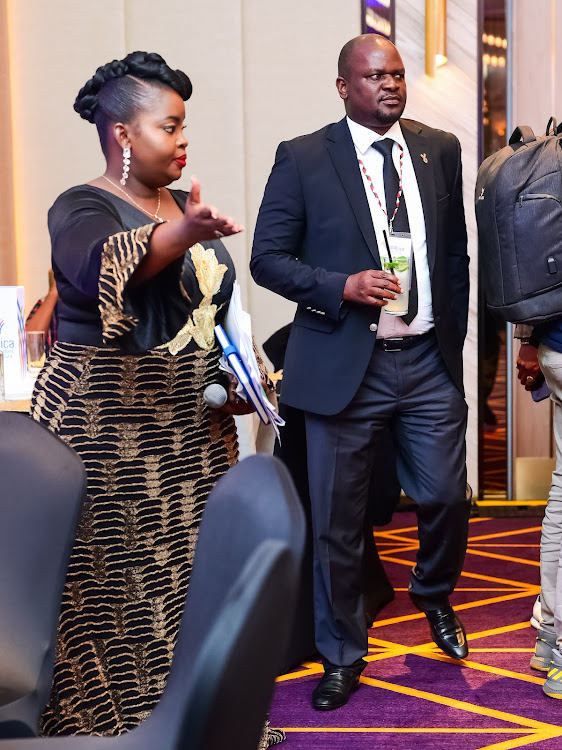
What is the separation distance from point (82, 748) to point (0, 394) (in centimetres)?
176

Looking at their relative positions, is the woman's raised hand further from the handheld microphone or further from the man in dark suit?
the man in dark suit

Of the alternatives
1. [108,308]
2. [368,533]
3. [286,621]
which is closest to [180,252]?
[108,308]

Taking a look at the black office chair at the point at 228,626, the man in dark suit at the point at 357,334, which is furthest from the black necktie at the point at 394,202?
the black office chair at the point at 228,626

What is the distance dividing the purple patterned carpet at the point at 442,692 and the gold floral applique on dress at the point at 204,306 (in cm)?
109

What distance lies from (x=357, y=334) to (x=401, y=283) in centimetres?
20

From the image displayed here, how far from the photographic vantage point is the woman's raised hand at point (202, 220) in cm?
163

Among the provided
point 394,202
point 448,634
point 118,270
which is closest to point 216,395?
point 118,270

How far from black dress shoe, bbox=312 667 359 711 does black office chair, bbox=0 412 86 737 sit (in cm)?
140

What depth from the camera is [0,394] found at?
9.73 feet

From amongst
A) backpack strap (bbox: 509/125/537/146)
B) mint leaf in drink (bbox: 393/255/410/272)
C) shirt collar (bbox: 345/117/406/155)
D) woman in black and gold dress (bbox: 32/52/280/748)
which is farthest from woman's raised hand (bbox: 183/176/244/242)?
backpack strap (bbox: 509/125/537/146)

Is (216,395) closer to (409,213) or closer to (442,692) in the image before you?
(409,213)

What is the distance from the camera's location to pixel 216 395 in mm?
2107

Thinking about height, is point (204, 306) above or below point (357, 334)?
above

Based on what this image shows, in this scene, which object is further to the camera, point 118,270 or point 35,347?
point 35,347
